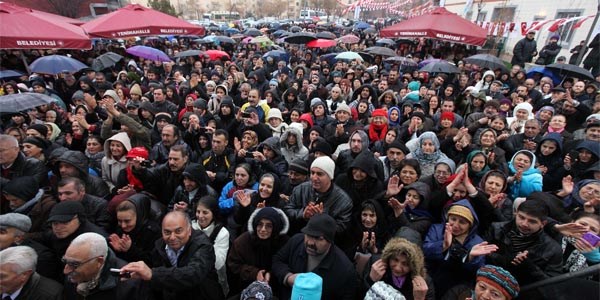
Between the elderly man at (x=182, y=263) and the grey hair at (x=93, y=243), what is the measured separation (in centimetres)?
39

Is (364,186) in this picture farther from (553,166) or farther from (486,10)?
→ (486,10)

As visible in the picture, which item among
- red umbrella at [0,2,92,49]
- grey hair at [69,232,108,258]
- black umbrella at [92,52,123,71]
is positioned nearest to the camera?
grey hair at [69,232,108,258]

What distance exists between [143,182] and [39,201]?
1.09m

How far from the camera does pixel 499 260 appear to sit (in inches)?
112

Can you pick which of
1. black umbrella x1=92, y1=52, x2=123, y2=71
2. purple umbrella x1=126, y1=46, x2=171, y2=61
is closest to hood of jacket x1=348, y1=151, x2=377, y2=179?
purple umbrella x1=126, y1=46, x2=171, y2=61

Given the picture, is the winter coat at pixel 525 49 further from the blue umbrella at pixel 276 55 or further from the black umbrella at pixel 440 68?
the blue umbrella at pixel 276 55

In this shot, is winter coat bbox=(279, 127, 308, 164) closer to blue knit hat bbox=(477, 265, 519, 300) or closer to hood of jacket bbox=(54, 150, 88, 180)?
hood of jacket bbox=(54, 150, 88, 180)

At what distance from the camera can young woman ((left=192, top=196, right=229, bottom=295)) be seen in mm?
3195

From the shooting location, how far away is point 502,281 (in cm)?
229

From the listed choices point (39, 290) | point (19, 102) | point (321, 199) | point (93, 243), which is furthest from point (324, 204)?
point (19, 102)

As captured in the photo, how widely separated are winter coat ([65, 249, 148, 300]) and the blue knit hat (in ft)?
9.03

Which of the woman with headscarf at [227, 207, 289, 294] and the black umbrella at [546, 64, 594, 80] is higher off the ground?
the black umbrella at [546, 64, 594, 80]

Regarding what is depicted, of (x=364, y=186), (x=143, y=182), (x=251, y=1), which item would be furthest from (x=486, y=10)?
(x=251, y=1)

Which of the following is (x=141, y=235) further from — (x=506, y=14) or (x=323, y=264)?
(x=506, y=14)
